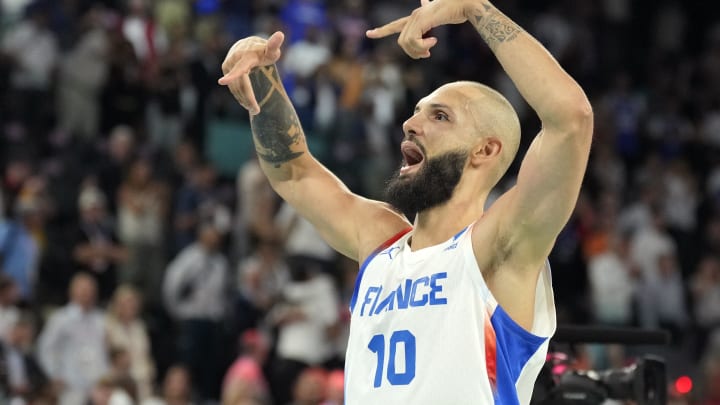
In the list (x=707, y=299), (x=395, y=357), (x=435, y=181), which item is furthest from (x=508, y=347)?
(x=707, y=299)

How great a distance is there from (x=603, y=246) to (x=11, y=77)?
315 inches

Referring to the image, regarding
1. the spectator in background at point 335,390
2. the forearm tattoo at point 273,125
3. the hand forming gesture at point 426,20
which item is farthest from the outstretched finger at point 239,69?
the spectator in background at point 335,390

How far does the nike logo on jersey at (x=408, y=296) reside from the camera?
189 inches

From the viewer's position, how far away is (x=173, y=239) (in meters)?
15.1

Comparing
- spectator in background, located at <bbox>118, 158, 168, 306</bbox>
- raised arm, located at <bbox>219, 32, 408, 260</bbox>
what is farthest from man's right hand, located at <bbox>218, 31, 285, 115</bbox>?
spectator in background, located at <bbox>118, 158, 168, 306</bbox>

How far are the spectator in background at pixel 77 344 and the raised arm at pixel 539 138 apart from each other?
887 cm

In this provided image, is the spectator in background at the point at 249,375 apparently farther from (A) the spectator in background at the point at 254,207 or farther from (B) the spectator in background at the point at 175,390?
(A) the spectator in background at the point at 254,207

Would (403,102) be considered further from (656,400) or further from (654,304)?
(656,400)

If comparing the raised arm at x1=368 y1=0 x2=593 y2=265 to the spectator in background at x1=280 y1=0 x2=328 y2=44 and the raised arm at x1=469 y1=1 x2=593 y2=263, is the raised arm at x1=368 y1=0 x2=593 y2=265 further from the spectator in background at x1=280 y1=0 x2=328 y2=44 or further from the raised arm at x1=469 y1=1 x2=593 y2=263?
the spectator in background at x1=280 y1=0 x2=328 y2=44

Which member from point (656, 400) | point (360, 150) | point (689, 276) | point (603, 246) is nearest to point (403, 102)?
point (360, 150)

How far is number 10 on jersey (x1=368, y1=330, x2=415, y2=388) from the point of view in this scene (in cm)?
473

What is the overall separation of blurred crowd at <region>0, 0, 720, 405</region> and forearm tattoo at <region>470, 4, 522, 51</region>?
23.1 ft

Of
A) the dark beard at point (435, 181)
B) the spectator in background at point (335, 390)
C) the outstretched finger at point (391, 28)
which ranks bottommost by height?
the spectator in background at point (335, 390)

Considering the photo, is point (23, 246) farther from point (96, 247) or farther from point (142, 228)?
point (142, 228)
